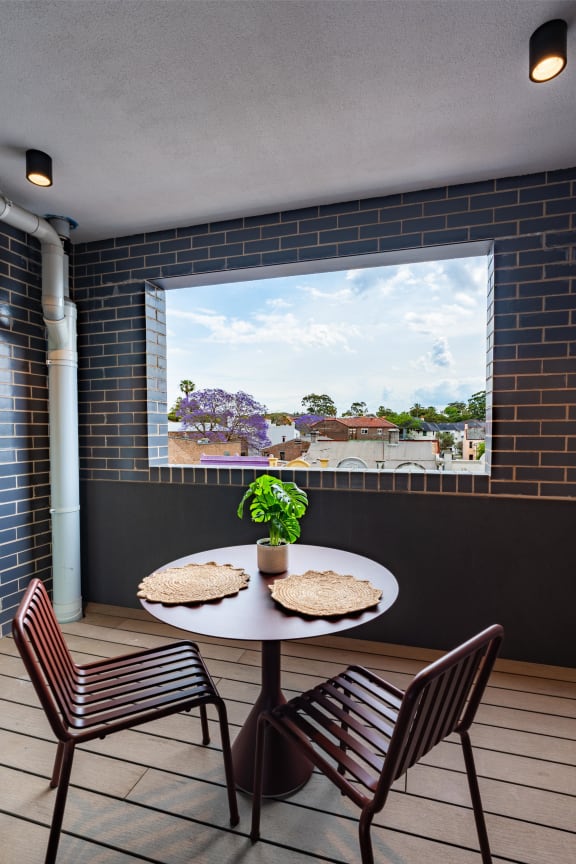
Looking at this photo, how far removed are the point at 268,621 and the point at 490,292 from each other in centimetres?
201

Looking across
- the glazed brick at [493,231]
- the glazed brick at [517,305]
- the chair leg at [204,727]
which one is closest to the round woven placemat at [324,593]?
the chair leg at [204,727]

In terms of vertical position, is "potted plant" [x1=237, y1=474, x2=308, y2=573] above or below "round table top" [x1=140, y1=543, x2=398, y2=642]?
above

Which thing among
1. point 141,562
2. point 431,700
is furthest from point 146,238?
point 431,700

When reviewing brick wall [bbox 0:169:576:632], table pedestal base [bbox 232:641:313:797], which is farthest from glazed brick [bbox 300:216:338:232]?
table pedestal base [bbox 232:641:313:797]

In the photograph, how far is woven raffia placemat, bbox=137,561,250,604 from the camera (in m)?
1.45

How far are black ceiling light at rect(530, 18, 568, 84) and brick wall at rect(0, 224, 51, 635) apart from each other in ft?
8.83

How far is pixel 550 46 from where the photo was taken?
1332 mm

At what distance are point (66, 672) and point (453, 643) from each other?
189cm

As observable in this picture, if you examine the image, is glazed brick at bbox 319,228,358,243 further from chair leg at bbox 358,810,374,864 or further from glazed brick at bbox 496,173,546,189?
chair leg at bbox 358,810,374,864

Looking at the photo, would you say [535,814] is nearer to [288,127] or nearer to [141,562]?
[141,562]

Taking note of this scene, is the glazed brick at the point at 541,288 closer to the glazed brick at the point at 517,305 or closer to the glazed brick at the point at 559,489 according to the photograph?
the glazed brick at the point at 517,305

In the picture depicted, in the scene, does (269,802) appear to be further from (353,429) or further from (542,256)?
(542,256)

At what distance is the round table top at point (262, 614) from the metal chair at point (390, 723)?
0.84 ft

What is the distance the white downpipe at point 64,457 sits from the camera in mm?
2713
